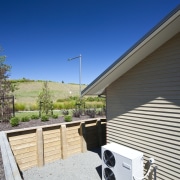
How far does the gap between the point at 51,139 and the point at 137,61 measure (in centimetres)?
461

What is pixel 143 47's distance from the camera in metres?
4.26

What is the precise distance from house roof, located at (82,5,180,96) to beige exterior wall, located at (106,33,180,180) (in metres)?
0.21

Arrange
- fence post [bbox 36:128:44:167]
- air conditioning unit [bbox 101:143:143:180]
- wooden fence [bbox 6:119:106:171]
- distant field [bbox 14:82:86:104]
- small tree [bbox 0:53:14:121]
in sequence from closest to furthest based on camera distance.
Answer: air conditioning unit [bbox 101:143:143:180] → wooden fence [bbox 6:119:106:171] → fence post [bbox 36:128:44:167] → small tree [bbox 0:53:14:121] → distant field [bbox 14:82:86:104]

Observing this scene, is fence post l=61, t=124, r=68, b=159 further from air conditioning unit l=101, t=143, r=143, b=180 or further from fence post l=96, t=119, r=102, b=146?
air conditioning unit l=101, t=143, r=143, b=180

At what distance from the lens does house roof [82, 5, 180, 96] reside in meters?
3.42

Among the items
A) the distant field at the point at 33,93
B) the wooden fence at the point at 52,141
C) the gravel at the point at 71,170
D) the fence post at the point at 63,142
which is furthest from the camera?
the distant field at the point at 33,93

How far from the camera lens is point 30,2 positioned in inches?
312

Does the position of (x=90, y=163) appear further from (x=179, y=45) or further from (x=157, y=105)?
(x=179, y=45)

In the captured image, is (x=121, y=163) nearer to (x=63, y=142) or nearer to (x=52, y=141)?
(x=63, y=142)

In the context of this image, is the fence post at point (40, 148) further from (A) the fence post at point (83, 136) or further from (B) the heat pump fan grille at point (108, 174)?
(B) the heat pump fan grille at point (108, 174)

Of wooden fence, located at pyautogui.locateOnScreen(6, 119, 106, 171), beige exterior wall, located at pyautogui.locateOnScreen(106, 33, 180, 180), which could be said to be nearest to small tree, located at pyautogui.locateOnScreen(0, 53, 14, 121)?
wooden fence, located at pyautogui.locateOnScreen(6, 119, 106, 171)

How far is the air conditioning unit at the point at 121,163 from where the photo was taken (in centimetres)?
430

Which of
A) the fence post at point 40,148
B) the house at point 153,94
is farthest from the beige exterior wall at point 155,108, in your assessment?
the fence post at point 40,148

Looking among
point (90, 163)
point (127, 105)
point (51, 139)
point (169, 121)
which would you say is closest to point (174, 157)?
point (169, 121)
